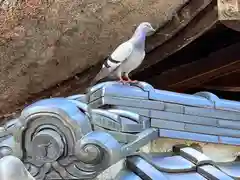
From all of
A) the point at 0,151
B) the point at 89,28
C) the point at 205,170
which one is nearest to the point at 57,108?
the point at 0,151

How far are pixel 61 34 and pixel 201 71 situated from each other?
0.83 meters

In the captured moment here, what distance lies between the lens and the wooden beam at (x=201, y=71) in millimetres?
3242

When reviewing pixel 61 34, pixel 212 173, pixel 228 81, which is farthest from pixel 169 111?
pixel 228 81

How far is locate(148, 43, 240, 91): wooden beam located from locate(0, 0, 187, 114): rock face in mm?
343

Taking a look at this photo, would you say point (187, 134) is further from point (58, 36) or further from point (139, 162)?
point (58, 36)

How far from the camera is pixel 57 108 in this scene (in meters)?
1.26

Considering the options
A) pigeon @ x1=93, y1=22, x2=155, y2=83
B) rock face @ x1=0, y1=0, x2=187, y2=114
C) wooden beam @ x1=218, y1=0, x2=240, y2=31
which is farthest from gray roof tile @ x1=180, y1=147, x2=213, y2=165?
rock face @ x1=0, y1=0, x2=187, y2=114

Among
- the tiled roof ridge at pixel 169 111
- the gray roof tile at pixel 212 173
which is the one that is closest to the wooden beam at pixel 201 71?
the tiled roof ridge at pixel 169 111

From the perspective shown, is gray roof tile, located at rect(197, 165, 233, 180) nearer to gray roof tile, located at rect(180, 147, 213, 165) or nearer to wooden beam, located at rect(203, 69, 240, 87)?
gray roof tile, located at rect(180, 147, 213, 165)

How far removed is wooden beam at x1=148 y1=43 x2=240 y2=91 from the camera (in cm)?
324

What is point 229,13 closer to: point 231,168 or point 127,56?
point 127,56

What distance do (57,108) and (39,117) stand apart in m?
0.04

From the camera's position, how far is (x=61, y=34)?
10.5 feet

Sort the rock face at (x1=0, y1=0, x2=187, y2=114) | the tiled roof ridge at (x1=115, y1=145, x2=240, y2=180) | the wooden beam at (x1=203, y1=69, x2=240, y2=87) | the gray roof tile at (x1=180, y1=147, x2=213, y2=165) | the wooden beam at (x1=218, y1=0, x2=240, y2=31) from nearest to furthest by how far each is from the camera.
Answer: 1. the tiled roof ridge at (x1=115, y1=145, x2=240, y2=180)
2. the gray roof tile at (x1=180, y1=147, x2=213, y2=165)
3. the wooden beam at (x1=218, y1=0, x2=240, y2=31)
4. the rock face at (x1=0, y1=0, x2=187, y2=114)
5. the wooden beam at (x1=203, y1=69, x2=240, y2=87)
